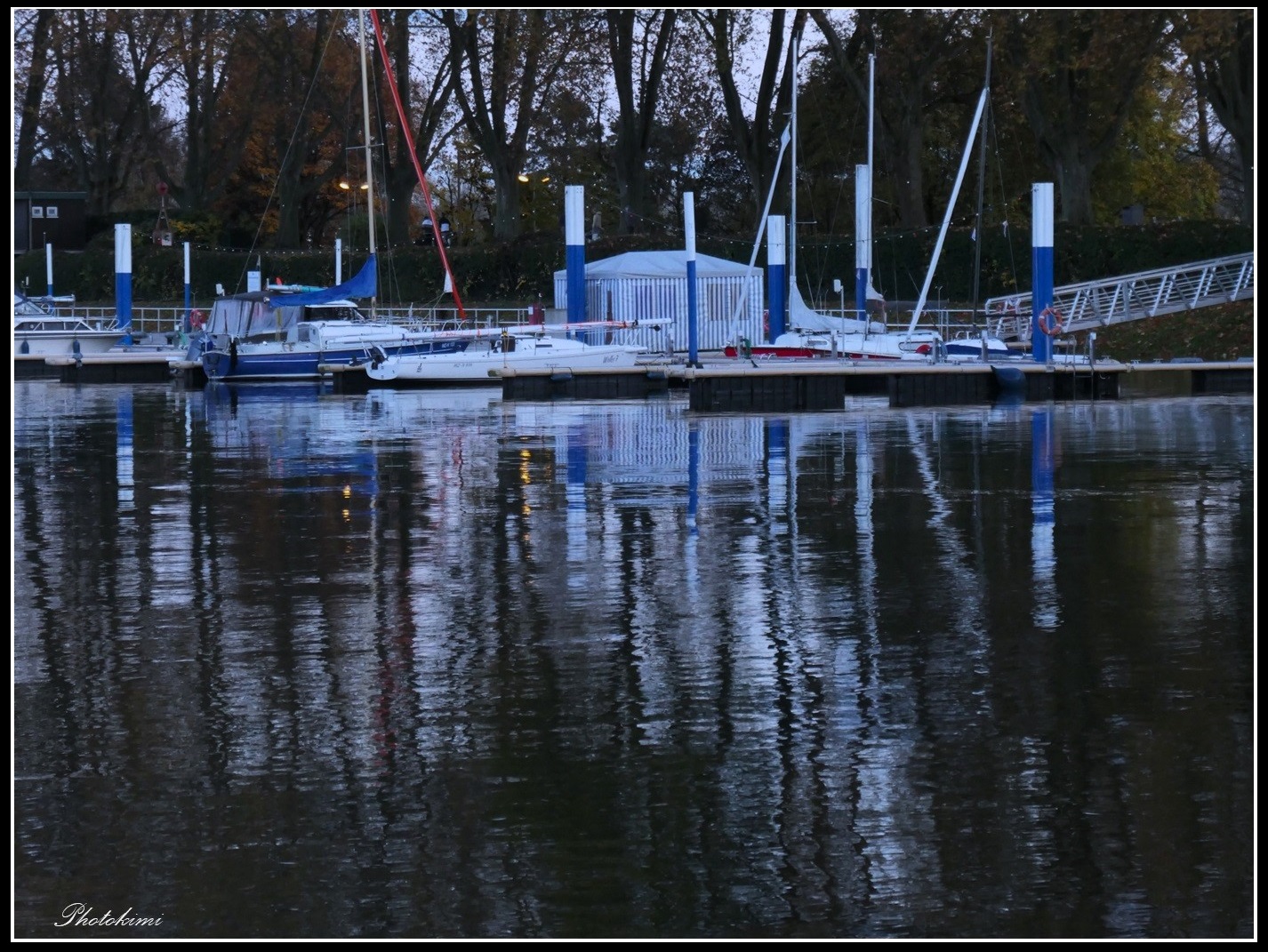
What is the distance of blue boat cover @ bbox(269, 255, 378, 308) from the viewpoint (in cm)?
4559

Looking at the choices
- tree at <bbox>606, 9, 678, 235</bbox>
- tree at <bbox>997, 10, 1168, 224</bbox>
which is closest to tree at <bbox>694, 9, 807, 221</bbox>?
tree at <bbox>606, 9, 678, 235</bbox>

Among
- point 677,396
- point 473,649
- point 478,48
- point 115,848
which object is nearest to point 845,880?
point 115,848

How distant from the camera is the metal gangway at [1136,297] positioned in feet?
153

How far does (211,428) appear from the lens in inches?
1286

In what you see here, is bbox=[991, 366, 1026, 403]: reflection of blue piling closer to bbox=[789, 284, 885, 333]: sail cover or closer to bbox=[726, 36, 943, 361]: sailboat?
bbox=[726, 36, 943, 361]: sailboat

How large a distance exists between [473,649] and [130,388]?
3531cm

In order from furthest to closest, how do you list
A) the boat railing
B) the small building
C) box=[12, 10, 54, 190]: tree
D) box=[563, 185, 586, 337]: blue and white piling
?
the small building, box=[12, 10, 54, 190]: tree, the boat railing, box=[563, 185, 586, 337]: blue and white piling

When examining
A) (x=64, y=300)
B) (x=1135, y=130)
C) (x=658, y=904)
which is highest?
(x=1135, y=130)

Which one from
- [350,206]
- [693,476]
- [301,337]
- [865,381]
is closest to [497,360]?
[301,337]

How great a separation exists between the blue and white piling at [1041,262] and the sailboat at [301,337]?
1425cm

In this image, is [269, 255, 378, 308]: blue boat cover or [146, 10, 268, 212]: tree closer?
[269, 255, 378, 308]: blue boat cover

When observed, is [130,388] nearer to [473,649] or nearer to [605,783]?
[473,649]

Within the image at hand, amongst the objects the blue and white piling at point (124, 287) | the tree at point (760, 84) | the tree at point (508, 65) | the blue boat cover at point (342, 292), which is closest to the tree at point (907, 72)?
the tree at point (760, 84)

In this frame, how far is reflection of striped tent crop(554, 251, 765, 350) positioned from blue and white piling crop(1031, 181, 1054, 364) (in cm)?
962
